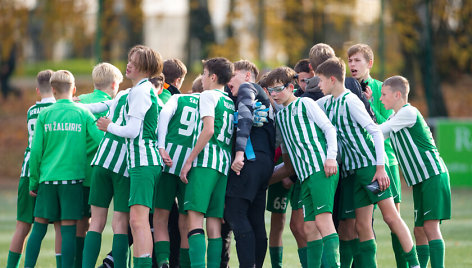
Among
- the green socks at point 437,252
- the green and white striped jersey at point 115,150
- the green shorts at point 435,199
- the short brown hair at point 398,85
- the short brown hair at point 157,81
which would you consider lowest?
the green socks at point 437,252

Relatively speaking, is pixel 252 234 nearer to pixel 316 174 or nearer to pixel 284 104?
pixel 316 174

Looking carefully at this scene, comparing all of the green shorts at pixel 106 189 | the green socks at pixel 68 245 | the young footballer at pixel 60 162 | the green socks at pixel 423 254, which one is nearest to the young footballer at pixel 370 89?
the green socks at pixel 423 254

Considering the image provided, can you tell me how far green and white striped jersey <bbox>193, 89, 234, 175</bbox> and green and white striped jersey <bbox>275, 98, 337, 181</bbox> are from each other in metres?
0.47

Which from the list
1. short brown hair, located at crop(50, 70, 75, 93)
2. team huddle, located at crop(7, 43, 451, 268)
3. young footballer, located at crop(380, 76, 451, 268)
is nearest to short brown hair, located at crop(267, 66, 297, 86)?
team huddle, located at crop(7, 43, 451, 268)

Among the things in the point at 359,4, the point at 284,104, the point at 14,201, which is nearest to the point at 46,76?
the point at 284,104

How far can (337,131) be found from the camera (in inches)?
260

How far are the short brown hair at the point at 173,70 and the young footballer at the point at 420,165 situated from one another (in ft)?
6.00

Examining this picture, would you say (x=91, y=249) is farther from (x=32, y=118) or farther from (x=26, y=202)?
(x=32, y=118)

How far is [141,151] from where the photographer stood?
20.7ft

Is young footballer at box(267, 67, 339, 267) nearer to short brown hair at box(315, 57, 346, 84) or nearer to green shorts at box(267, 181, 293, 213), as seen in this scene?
short brown hair at box(315, 57, 346, 84)

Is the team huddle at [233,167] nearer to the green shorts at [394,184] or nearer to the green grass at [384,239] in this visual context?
the green shorts at [394,184]

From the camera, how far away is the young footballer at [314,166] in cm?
619

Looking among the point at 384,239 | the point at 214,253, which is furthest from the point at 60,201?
the point at 384,239

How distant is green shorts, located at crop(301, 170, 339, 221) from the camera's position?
20.4ft
